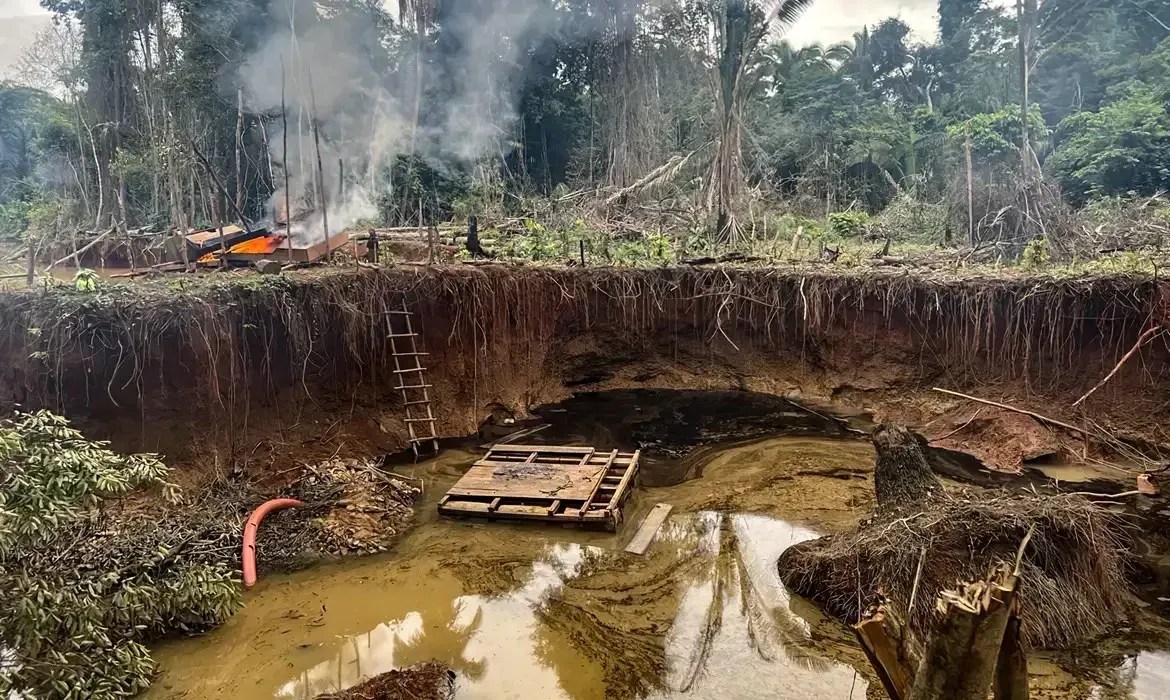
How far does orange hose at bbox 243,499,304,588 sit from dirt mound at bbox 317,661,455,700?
198cm

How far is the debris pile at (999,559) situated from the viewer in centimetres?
520

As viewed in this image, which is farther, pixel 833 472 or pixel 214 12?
pixel 214 12

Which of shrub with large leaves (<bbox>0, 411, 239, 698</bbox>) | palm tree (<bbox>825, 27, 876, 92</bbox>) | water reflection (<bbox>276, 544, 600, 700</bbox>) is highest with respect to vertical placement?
palm tree (<bbox>825, 27, 876, 92</bbox>)

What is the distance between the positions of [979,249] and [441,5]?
58.8ft

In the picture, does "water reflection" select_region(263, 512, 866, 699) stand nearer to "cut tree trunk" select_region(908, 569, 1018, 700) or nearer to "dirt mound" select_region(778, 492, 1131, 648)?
"dirt mound" select_region(778, 492, 1131, 648)

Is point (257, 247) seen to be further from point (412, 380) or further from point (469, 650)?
point (469, 650)

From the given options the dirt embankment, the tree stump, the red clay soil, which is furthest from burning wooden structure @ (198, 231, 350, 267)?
the red clay soil

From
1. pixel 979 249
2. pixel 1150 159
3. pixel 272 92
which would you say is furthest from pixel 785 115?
pixel 272 92

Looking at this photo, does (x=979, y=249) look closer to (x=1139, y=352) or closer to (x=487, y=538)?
(x=1139, y=352)

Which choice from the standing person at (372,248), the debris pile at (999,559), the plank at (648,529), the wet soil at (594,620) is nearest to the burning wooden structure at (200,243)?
the standing person at (372,248)

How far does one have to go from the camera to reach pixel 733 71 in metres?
14.1

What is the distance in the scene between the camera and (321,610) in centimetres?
598

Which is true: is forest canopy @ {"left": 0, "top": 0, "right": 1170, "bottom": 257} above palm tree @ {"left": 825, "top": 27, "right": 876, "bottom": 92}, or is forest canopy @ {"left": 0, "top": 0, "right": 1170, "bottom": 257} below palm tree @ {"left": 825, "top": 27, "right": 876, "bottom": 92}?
below

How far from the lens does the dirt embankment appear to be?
302 inches
